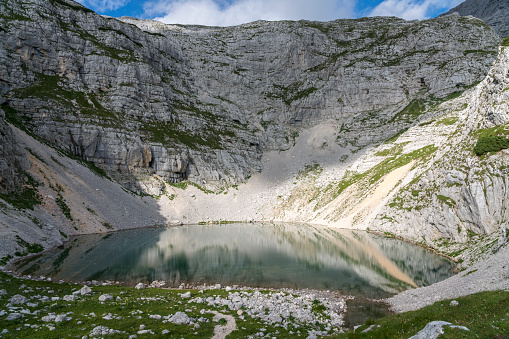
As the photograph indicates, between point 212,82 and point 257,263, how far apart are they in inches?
5672

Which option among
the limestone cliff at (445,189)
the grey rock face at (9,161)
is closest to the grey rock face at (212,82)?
the grey rock face at (9,161)

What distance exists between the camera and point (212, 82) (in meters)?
170

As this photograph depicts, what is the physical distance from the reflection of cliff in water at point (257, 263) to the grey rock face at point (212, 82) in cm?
5995

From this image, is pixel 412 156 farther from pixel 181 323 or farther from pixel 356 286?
pixel 181 323

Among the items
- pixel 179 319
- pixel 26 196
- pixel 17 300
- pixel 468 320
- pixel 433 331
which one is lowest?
pixel 179 319

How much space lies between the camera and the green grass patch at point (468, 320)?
1063cm

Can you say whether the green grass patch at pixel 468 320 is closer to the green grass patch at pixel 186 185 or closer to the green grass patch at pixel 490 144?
the green grass patch at pixel 490 144

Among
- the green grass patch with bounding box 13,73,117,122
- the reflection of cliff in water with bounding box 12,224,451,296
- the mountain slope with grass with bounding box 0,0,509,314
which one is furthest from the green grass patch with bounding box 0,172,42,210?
the green grass patch with bounding box 13,73,117,122

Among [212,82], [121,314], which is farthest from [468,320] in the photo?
[212,82]

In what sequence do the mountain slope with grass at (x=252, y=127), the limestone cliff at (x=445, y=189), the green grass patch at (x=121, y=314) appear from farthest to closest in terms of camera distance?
the mountain slope with grass at (x=252, y=127) → the limestone cliff at (x=445, y=189) → the green grass patch at (x=121, y=314)

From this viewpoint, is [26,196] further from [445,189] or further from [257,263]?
[445,189]

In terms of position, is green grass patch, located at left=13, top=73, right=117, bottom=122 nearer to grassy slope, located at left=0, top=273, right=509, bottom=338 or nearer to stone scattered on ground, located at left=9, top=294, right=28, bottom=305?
grassy slope, located at left=0, top=273, right=509, bottom=338

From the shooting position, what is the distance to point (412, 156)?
84438 millimetres

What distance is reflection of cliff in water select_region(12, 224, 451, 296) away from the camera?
3475cm
